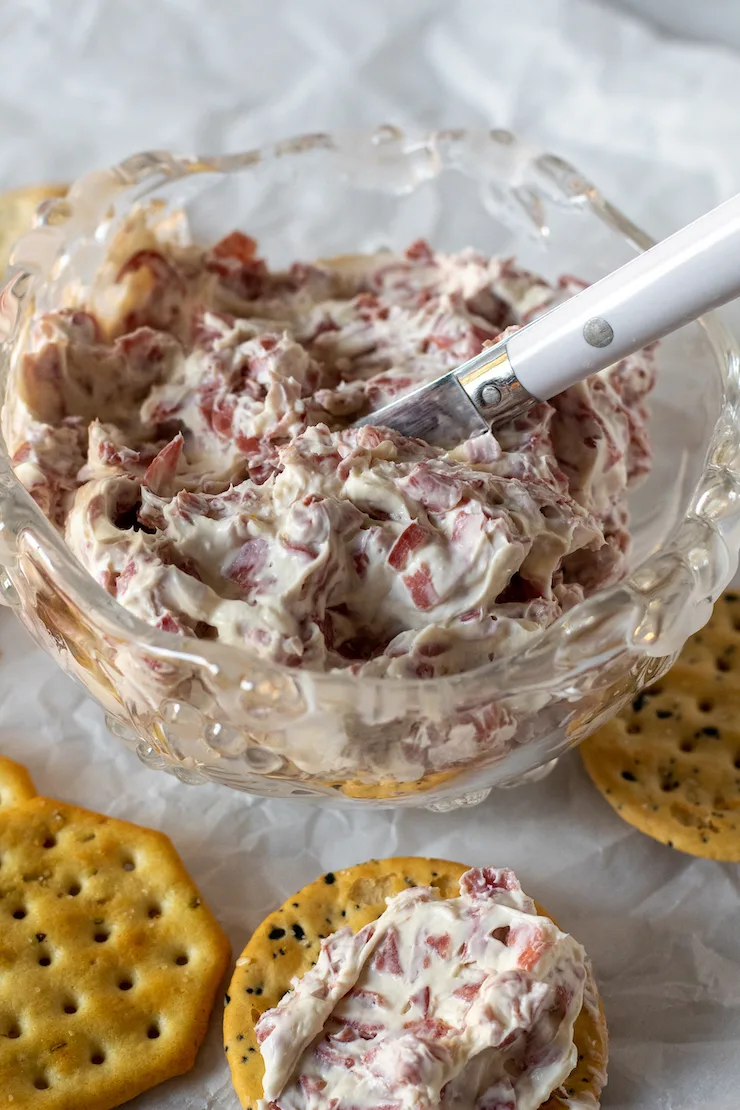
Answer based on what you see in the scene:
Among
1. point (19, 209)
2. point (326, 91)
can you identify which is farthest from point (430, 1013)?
point (326, 91)

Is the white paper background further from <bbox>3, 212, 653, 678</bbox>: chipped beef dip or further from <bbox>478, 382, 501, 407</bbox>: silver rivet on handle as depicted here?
<bbox>478, 382, 501, 407</bbox>: silver rivet on handle

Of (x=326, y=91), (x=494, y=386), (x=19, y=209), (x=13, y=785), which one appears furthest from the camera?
(x=326, y=91)

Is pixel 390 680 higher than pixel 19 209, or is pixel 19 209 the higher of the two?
pixel 19 209

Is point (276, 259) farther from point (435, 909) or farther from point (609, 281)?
point (435, 909)

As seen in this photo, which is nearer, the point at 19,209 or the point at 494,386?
the point at 494,386

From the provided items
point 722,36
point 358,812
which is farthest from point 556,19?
point 358,812

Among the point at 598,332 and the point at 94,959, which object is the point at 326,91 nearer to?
the point at 598,332

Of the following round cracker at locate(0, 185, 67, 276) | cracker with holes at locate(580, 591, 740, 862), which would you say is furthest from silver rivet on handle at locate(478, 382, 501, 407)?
round cracker at locate(0, 185, 67, 276)
